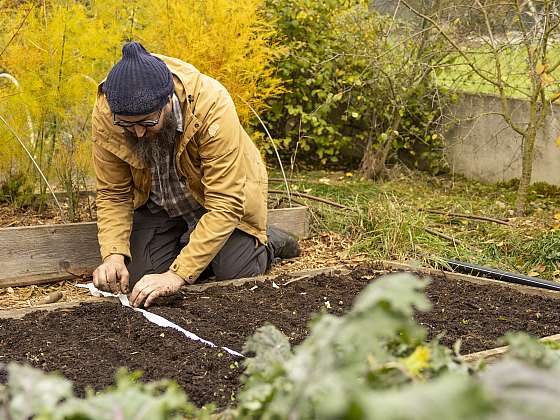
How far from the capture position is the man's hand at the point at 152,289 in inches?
139

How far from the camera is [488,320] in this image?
11.2ft

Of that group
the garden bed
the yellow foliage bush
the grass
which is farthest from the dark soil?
the yellow foliage bush

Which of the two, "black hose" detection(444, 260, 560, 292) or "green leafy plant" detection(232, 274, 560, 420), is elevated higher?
"green leafy plant" detection(232, 274, 560, 420)

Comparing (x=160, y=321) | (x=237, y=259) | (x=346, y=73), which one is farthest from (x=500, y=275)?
(x=346, y=73)

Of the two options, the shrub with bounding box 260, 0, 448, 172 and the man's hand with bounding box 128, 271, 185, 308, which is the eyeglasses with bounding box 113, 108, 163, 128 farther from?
the shrub with bounding box 260, 0, 448, 172

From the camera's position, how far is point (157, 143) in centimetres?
376

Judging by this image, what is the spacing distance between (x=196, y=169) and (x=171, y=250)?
0.70 metres

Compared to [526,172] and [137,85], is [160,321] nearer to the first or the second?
[137,85]

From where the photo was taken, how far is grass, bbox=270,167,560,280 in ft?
15.7

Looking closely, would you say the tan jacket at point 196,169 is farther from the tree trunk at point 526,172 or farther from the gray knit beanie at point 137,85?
the tree trunk at point 526,172

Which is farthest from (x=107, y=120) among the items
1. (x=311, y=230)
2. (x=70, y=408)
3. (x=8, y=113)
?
(x=70, y=408)

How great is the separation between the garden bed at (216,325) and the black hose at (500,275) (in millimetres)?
163

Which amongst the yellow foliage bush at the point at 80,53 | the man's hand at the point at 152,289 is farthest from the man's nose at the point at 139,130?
→ the yellow foliage bush at the point at 80,53

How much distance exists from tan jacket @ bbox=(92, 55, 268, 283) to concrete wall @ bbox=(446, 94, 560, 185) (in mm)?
3597
